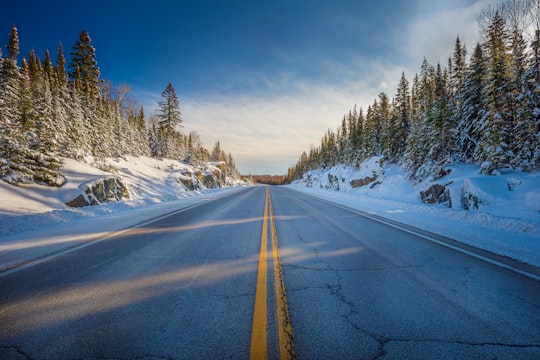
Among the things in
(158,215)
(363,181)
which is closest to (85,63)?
(158,215)

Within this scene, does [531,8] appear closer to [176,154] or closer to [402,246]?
[402,246]

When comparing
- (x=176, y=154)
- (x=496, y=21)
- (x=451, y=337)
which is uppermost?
(x=496, y=21)

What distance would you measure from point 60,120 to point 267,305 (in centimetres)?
3121

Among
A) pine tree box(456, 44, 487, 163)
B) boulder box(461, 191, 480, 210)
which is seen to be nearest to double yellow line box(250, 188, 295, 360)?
boulder box(461, 191, 480, 210)

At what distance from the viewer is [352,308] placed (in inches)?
105

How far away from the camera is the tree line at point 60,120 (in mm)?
11256

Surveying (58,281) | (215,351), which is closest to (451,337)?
(215,351)

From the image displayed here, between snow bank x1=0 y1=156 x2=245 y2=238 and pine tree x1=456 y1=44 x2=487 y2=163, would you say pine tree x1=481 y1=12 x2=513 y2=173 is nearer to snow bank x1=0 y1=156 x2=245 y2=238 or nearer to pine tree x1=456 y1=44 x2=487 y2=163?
pine tree x1=456 y1=44 x2=487 y2=163

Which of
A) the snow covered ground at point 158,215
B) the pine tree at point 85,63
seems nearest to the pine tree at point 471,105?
the snow covered ground at point 158,215

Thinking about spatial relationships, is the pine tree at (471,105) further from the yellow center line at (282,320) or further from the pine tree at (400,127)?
the yellow center line at (282,320)

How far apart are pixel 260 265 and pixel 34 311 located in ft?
9.48

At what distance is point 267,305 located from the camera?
2.67 metres

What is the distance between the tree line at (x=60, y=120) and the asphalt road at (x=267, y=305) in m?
10.5

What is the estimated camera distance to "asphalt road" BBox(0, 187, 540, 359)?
2.01 metres
